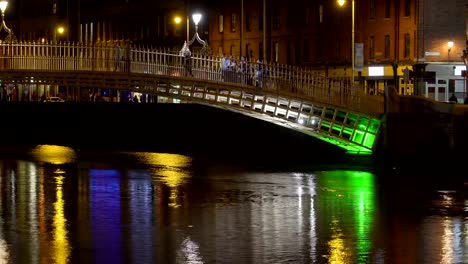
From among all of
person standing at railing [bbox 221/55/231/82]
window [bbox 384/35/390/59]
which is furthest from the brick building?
person standing at railing [bbox 221/55/231/82]

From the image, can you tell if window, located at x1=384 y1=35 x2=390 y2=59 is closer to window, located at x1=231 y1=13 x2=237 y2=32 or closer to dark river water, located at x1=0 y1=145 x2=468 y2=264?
window, located at x1=231 y1=13 x2=237 y2=32

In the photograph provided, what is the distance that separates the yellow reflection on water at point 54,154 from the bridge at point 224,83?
358cm

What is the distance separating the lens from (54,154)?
68.1m

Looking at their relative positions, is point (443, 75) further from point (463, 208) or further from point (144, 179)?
point (463, 208)

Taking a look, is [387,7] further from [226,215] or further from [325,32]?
[226,215]

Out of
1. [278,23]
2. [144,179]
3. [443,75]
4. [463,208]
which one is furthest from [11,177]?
[278,23]

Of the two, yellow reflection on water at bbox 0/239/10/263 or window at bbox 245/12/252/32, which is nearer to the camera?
yellow reflection on water at bbox 0/239/10/263

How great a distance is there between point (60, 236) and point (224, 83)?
30.0 m

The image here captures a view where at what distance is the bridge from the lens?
2418 inches

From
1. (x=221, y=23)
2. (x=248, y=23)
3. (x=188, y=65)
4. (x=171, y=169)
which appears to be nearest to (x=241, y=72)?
(x=188, y=65)

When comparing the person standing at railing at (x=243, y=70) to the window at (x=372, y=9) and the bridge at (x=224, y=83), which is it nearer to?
the bridge at (x=224, y=83)

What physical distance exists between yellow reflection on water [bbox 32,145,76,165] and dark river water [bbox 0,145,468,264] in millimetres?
3613

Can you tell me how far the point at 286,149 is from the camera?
71.6 meters

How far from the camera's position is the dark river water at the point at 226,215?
99.1ft
